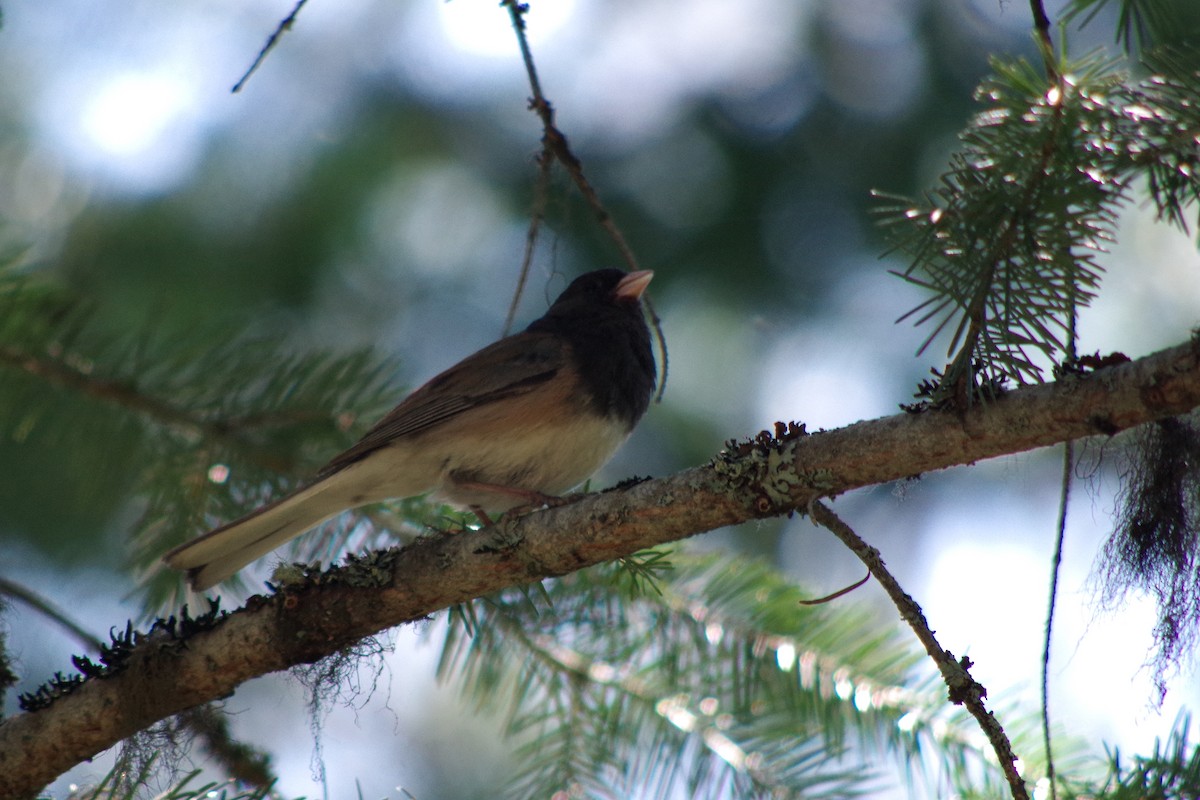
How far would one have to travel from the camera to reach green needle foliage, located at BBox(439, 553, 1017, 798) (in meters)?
2.13

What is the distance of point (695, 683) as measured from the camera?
7.40ft

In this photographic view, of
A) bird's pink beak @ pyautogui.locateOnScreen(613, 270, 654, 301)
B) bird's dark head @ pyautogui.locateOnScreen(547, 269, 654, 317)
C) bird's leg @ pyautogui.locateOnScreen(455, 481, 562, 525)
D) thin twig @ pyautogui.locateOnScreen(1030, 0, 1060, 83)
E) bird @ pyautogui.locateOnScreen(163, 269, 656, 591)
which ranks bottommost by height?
thin twig @ pyautogui.locateOnScreen(1030, 0, 1060, 83)

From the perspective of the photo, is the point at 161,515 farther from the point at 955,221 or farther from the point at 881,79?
the point at 881,79

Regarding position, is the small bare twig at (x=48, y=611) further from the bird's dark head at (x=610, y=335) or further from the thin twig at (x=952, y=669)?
the thin twig at (x=952, y=669)

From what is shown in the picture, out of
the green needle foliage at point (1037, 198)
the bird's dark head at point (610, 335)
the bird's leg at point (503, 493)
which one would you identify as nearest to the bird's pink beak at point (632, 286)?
the bird's dark head at point (610, 335)

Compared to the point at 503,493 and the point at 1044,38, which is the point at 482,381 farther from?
the point at 1044,38

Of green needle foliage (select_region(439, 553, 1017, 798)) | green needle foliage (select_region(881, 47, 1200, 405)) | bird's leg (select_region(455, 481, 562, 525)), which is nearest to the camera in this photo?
green needle foliage (select_region(881, 47, 1200, 405))

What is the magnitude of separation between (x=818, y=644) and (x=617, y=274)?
168cm

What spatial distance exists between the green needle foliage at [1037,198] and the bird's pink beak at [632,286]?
5.11 feet

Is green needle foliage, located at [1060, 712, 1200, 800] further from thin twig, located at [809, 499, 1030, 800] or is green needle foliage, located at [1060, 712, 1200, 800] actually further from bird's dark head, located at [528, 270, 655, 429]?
bird's dark head, located at [528, 270, 655, 429]

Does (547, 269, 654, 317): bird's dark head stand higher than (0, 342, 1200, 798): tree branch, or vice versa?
(547, 269, 654, 317): bird's dark head

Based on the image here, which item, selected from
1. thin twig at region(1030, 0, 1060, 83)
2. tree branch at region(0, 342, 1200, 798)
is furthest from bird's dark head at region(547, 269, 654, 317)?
thin twig at region(1030, 0, 1060, 83)

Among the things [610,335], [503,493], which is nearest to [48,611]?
[503,493]

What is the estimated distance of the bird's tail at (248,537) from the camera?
232 centimetres
